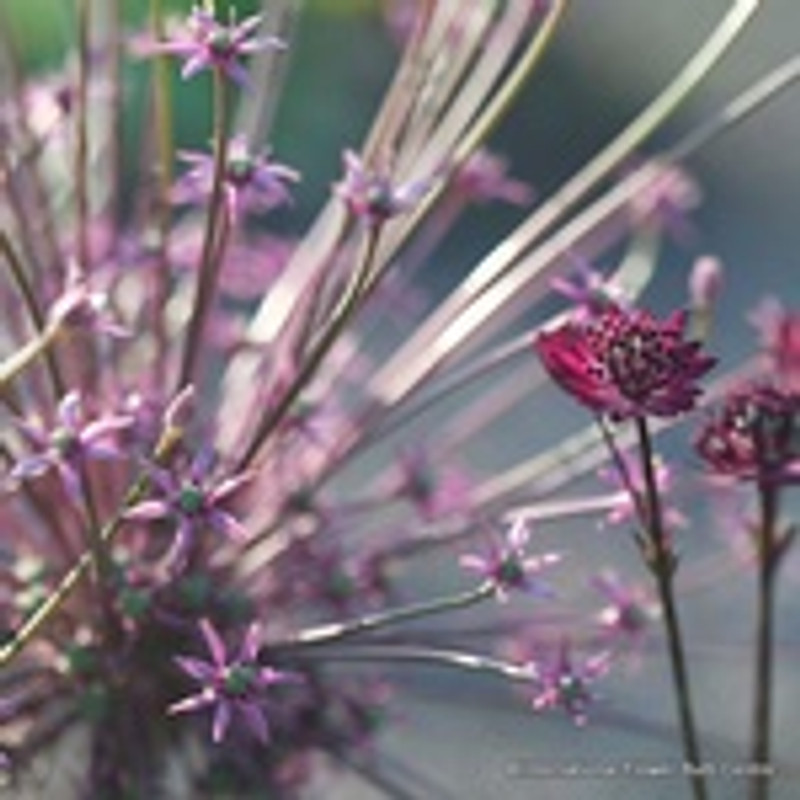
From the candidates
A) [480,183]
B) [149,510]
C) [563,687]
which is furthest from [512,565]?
[480,183]

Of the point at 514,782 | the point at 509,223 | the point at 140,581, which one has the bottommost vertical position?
the point at 514,782

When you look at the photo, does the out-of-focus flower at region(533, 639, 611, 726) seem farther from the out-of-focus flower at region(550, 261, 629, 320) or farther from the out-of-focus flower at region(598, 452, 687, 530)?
the out-of-focus flower at region(550, 261, 629, 320)

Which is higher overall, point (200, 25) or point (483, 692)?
point (200, 25)

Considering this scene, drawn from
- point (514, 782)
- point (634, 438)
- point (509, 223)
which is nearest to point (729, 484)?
point (634, 438)

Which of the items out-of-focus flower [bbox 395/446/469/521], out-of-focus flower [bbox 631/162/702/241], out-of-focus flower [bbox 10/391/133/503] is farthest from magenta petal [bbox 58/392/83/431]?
out-of-focus flower [bbox 631/162/702/241]

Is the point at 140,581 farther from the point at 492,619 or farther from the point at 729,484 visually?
the point at 492,619

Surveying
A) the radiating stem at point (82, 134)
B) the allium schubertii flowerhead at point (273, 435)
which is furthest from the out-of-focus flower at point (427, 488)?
the radiating stem at point (82, 134)

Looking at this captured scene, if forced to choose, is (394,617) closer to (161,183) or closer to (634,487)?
(634,487)
